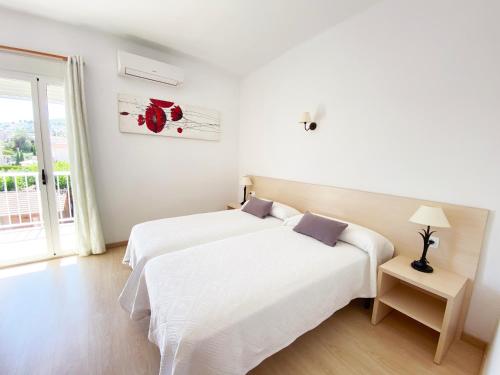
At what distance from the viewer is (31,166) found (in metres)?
2.44

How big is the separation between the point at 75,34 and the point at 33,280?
9.07 ft

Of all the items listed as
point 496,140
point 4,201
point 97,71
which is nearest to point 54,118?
point 97,71

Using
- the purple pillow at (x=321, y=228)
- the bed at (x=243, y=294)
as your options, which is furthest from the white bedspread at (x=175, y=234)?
the purple pillow at (x=321, y=228)

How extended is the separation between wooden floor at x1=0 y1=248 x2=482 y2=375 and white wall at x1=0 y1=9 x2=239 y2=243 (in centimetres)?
120

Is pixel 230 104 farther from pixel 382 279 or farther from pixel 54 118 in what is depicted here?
pixel 382 279

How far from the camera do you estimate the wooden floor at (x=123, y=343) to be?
135 centimetres

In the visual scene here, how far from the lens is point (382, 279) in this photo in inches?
66.6

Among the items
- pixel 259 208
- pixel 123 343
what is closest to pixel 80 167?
pixel 123 343

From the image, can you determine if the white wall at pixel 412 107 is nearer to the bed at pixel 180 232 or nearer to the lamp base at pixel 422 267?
the lamp base at pixel 422 267

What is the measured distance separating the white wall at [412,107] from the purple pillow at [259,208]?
0.59m

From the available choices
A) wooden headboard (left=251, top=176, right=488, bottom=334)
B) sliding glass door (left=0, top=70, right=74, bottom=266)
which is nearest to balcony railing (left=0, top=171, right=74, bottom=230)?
sliding glass door (left=0, top=70, right=74, bottom=266)

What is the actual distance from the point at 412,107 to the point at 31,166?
13.1 ft

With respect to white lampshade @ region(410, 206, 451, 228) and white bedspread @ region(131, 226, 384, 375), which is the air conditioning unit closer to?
white bedspread @ region(131, 226, 384, 375)

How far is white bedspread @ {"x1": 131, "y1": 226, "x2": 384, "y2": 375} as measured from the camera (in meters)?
0.98
